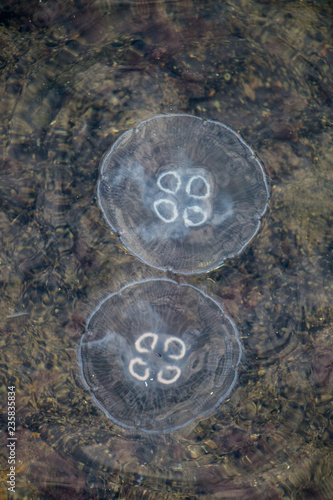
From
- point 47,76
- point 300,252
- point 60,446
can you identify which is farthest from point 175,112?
point 60,446

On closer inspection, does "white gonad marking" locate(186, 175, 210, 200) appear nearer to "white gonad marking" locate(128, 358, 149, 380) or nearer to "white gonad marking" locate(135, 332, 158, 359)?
"white gonad marking" locate(135, 332, 158, 359)

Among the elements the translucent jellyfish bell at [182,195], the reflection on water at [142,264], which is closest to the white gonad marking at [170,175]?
the translucent jellyfish bell at [182,195]

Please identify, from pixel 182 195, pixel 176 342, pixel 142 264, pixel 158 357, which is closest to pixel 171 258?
pixel 142 264

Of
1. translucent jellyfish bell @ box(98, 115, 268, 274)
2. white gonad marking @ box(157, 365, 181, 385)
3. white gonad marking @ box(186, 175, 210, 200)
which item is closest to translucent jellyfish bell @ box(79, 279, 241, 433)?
white gonad marking @ box(157, 365, 181, 385)

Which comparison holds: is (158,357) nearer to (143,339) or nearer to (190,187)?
(143,339)

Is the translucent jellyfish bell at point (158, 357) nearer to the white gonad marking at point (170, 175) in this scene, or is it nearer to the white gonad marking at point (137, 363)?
the white gonad marking at point (137, 363)

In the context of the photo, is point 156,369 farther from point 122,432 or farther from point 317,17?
point 317,17

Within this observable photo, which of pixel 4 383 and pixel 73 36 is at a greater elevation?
pixel 73 36
